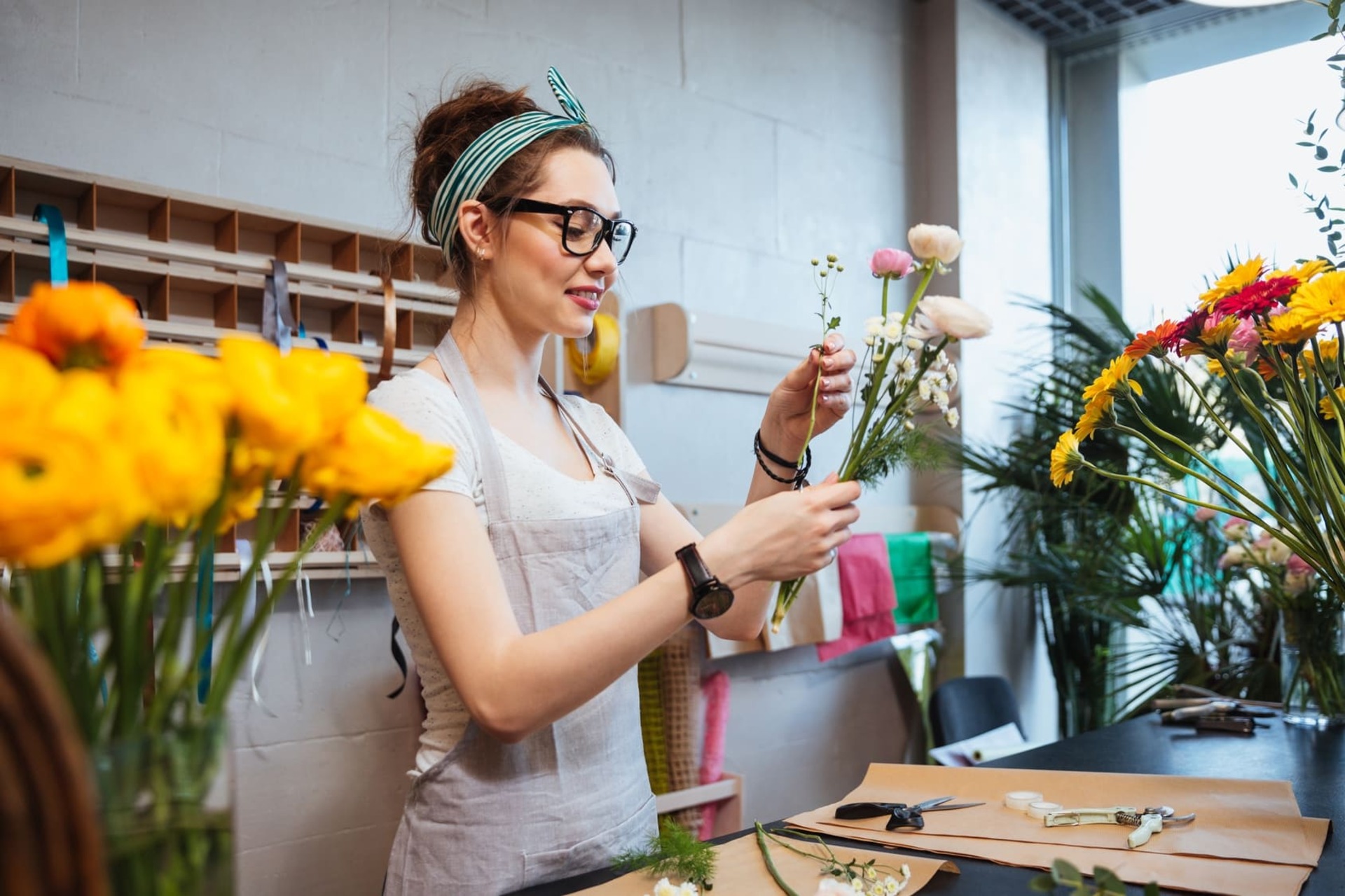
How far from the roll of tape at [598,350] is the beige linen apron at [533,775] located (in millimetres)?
1137

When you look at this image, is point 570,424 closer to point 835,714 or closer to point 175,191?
point 175,191

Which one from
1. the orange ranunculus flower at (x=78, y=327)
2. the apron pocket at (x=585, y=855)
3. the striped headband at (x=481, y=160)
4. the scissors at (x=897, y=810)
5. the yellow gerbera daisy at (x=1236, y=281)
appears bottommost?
the apron pocket at (x=585, y=855)

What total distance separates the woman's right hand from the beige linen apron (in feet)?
0.72

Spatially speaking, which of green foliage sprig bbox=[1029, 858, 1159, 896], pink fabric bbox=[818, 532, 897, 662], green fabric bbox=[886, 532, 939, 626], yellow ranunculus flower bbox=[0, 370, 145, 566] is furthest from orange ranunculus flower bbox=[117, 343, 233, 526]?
green fabric bbox=[886, 532, 939, 626]

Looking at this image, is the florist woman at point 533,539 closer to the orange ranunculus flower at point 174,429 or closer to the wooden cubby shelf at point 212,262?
the wooden cubby shelf at point 212,262

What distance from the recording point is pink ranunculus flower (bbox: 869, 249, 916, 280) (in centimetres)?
113

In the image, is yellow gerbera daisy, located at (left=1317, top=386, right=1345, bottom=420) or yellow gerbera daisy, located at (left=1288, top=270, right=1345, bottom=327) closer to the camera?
yellow gerbera daisy, located at (left=1288, top=270, right=1345, bottom=327)

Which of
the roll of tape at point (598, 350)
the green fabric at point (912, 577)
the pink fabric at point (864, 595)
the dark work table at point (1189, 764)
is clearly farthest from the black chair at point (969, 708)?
the roll of tape at point (598, 350)

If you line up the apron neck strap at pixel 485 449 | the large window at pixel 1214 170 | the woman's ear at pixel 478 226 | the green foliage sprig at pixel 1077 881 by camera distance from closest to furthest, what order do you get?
1. the green foliage sprig at pixel 1077 881
2. the apron neck strap at pixel 485 449
3. the woman's ear at pixel 478 226
4. the large window at pixel 1214 170

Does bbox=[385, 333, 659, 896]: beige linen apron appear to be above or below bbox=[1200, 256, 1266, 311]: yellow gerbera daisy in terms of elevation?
below

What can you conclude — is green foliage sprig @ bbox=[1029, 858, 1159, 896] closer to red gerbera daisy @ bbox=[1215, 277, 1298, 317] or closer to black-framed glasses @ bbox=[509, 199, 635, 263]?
red gerbera daisy @ bbox=[1215, 277, 1298, 317]

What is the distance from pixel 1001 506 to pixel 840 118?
1420 mm

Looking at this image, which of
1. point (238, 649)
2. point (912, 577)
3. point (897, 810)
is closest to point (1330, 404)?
point (897, 810)

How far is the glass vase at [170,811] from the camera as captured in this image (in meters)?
0.37
